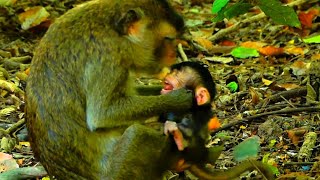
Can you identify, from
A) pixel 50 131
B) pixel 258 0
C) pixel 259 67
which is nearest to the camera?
pixel 50 131

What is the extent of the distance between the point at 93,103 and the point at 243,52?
4.34 meters

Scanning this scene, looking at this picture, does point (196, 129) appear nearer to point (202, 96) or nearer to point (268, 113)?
point (202, 96)

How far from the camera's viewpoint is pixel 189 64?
6289 millimetres

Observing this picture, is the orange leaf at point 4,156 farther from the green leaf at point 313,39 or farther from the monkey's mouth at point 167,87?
the green leaf at point 313,39

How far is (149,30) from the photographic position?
20.2 feet

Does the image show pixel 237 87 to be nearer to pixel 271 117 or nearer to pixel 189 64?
pixel 271 117

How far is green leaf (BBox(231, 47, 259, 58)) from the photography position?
31.7 feet

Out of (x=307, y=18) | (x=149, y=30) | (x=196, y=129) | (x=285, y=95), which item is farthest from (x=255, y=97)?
(x=307, y=18)

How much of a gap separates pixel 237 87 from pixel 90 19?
117 inches

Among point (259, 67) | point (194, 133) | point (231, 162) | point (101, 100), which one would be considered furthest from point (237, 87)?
point (101, 100)

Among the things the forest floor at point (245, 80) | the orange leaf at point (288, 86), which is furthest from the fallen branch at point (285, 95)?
the orange leaf at point (288, 86)

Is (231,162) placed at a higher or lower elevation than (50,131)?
lower

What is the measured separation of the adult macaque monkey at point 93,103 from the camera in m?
5.71

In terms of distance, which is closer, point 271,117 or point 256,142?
point 256,142
